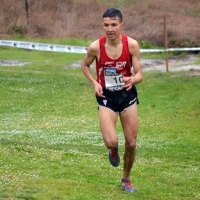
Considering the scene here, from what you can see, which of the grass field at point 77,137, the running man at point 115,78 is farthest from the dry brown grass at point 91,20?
the running man at point 115,78

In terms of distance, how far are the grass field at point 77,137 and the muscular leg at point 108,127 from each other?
2.20ft

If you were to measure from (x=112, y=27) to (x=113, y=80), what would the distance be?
658 millimetres

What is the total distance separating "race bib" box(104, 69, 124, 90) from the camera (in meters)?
8.80

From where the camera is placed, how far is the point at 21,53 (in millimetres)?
33031

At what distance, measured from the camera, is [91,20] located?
38406 mm

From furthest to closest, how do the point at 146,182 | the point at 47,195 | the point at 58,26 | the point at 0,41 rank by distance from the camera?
the point at 58,26 → the point at 0,41 → the point at 146,182 → the point at 47,195

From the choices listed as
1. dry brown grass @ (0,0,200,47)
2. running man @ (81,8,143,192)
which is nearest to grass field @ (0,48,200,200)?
running man @ (81,8,143,192)

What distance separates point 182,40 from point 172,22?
135 inches

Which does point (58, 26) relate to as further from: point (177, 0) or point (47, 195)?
point (47, 195)

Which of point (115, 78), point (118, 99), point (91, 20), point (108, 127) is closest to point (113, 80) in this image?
point (115, 78)

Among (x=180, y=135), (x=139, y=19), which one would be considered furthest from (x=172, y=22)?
(x=180, y=135)

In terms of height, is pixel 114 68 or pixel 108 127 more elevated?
pixel 114 68

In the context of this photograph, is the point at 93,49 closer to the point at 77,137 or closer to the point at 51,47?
the point at 77,137

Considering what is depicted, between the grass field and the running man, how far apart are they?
0.84 m
